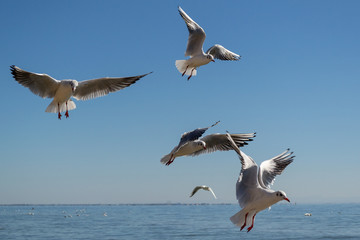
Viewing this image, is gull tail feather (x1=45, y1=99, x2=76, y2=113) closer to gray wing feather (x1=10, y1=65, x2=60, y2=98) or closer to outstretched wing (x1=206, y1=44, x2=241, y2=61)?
gray wing feather (x1=10, y1=65, x2=60, y2=98)

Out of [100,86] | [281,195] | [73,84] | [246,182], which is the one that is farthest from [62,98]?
[281,195]

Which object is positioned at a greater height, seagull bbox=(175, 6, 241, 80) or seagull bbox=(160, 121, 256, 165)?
seagull bbox=(175, 6, 241, 80)

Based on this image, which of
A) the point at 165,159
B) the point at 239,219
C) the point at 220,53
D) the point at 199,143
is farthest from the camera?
the point at 220,53

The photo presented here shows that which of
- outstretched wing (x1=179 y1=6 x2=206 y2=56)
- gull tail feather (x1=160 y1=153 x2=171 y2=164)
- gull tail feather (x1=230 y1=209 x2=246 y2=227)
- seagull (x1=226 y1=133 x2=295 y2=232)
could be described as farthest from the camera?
outstretched wing (x1=179 y1=6 x2=206 y2=56)

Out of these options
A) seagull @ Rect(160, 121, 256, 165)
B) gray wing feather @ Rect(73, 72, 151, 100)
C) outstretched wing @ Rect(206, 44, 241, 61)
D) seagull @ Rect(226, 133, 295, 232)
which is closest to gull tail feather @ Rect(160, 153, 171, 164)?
seagull @ Rect(160, 121, 256, 165)

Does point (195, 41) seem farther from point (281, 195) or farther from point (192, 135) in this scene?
point (281, 195)

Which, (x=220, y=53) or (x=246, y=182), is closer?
(x=246, y=182)

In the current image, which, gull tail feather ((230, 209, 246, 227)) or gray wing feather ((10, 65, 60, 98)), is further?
gray wing feather ((10, 65, 60, 98))

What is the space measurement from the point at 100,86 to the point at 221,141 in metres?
3.56

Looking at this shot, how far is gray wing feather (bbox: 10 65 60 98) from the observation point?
471 inches

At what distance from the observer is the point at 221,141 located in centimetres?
1234

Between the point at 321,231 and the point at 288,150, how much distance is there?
34.2 metres

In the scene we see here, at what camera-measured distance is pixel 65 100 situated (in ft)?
39.9

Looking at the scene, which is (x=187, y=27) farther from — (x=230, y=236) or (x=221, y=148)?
(x=230, y=236)
